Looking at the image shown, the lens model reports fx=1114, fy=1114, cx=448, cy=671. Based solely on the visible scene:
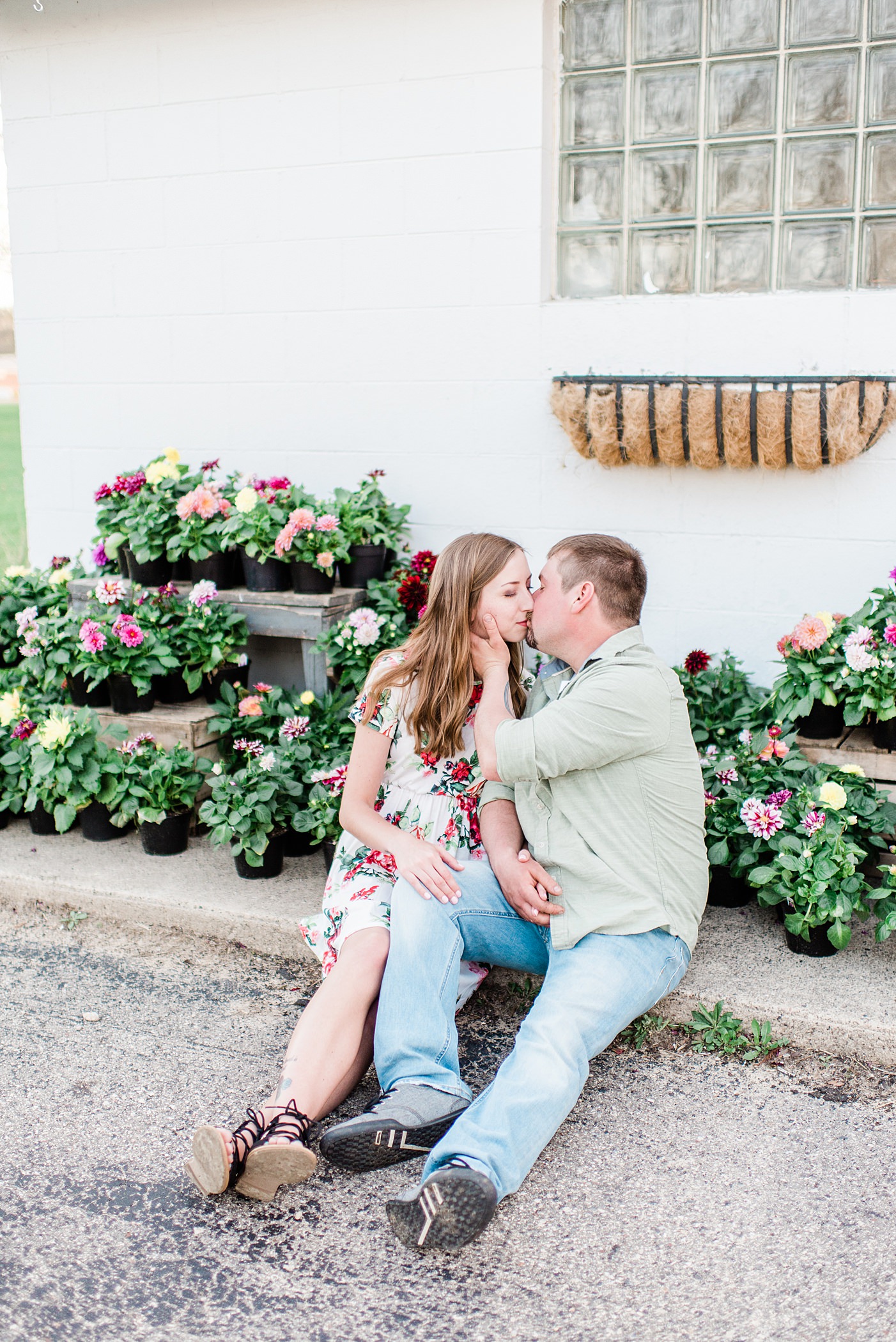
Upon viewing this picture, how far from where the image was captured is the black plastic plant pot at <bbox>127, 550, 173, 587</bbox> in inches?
155

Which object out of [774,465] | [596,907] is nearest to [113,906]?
[596,907]

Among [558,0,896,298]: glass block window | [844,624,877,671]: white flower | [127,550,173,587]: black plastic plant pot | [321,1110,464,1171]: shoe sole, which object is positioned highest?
[558,0,896,298]: glass block window

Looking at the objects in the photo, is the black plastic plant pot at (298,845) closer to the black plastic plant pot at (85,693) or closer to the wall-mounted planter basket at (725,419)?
the black plastic plant pot at (85,693)

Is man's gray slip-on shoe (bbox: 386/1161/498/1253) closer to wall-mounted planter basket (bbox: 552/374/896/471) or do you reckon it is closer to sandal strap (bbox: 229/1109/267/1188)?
sandal strap (bbox: 229/1109/267/1188)

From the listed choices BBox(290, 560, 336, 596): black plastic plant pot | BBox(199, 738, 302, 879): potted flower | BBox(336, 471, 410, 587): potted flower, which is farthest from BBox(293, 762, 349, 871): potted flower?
BBox(336, 471, 410, 587): potted flower

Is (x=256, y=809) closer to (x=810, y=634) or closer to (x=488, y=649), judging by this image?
(x=488, y=649)

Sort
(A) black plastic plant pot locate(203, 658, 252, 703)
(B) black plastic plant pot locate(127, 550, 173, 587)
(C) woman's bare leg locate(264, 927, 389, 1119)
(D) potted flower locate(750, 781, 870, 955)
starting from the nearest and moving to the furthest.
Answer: (C) woman's bare leg locate(264, 927, 389, 1119)
(D) potted flower locate(750, 781, 870, 955)
(A) black plastic plant pot locate(203, 658, 252, 703)
(B) black plastic plant pot locate(127, 550, 173, 587)

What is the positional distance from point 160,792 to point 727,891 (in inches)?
68.6

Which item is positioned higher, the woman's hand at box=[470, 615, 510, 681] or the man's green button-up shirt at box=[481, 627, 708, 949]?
the woman's hand at box=[470, 615, 510, 681]

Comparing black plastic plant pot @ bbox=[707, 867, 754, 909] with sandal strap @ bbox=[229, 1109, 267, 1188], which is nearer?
sandal strap @ bbox=[229, 1109, 267, 1188]

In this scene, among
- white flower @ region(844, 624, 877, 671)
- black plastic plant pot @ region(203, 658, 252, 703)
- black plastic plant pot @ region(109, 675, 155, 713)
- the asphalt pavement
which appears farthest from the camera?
black plastic plant pot @ region(203, 658, 252, 703)

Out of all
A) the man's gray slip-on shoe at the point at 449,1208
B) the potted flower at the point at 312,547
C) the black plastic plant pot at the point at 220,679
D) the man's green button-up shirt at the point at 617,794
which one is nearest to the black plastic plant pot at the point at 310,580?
the potted flower at the point at 312,547

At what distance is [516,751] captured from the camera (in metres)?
2.38

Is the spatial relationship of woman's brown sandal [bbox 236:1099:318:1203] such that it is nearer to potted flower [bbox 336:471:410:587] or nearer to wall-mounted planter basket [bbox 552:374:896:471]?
potted flower [bbox 336:471:410:587]
